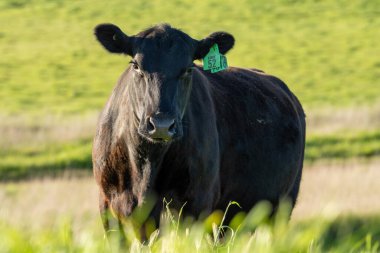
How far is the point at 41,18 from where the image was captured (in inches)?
1807

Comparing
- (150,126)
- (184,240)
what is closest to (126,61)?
(150,126)

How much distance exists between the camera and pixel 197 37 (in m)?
39.6

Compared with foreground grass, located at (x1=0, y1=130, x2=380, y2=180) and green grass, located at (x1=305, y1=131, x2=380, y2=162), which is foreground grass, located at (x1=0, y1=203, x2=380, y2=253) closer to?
foreground grass, located at (x1=0, y1=130, x2=380, y2=180)

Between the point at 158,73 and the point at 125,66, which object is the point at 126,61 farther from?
the point at 158,73

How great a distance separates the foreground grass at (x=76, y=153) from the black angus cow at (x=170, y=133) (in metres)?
10.2

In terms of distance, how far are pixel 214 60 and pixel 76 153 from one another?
1189 centimetres

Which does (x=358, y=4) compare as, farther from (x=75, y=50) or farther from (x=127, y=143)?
(x=127, y=143)

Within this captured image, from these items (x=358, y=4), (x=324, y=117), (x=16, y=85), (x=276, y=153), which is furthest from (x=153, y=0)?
(x=276, y=153)

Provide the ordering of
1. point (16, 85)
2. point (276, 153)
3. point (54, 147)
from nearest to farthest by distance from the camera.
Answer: point (276, 153), point (54, 147), point (16, 85)

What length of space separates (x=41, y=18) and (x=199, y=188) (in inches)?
1514

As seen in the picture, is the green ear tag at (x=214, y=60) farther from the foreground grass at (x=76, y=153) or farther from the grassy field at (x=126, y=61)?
the grassy field at (x=126, y=61)

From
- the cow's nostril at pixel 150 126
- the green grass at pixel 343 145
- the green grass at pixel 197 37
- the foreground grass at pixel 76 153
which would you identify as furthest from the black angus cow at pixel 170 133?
the green grass at pixel 197 37

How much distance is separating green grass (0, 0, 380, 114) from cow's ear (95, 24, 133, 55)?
60.9 feet

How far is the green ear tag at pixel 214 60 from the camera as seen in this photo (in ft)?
29.2
